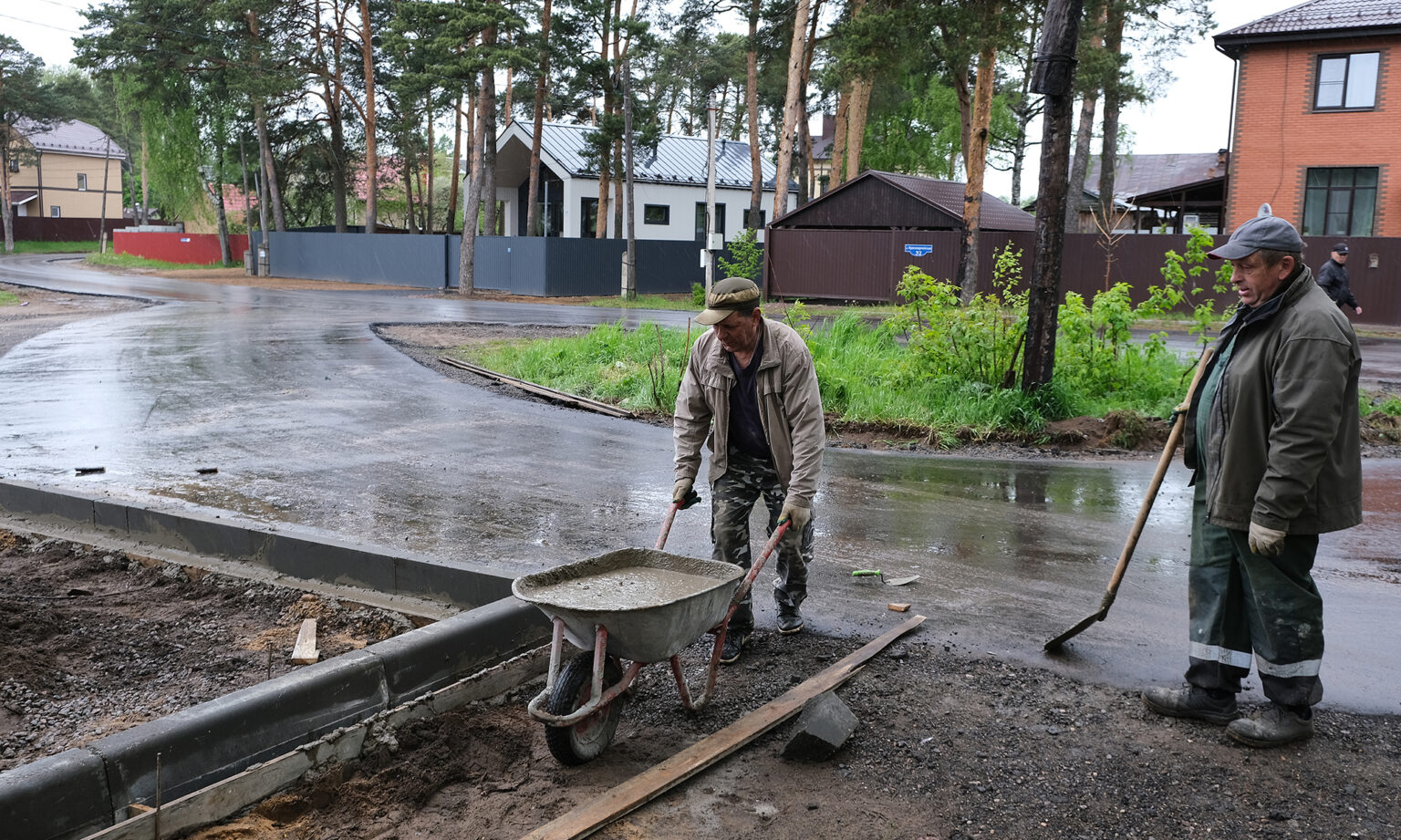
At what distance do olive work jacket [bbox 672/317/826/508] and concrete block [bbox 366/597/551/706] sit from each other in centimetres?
100

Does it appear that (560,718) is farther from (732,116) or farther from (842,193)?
(732,116)

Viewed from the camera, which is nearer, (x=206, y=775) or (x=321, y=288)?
(x=206, y=775)

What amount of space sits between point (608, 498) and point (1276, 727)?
5.11m

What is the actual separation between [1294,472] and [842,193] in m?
28.9

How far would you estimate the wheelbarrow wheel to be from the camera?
3.85 meters

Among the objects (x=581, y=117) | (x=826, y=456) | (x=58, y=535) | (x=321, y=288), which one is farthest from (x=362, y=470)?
(x=581, y=117)

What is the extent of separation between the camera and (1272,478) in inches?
156

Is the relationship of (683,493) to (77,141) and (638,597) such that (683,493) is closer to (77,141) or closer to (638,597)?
(638,597)

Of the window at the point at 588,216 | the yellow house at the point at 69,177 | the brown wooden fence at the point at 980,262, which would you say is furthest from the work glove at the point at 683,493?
the yellow house at the point at 69,177

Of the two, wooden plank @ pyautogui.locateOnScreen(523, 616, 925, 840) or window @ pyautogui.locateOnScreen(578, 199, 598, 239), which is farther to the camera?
window @ pyautogui.locateOnScreen(578, 199, 598, 239)

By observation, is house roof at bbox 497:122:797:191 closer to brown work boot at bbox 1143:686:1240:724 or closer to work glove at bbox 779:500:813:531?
work glove at bbox 779:500:813:531

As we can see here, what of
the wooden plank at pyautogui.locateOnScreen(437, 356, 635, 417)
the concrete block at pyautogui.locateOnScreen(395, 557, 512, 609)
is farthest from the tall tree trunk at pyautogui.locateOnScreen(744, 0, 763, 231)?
the concrete block at pyautogui.locateOnScreen(395, 557, 512, 609)

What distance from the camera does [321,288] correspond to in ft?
129

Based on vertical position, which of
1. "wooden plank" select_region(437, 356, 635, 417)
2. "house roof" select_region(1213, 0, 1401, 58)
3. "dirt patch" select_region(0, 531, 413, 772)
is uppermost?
"house roof" select_region(1213, 0, 1401, 58)
